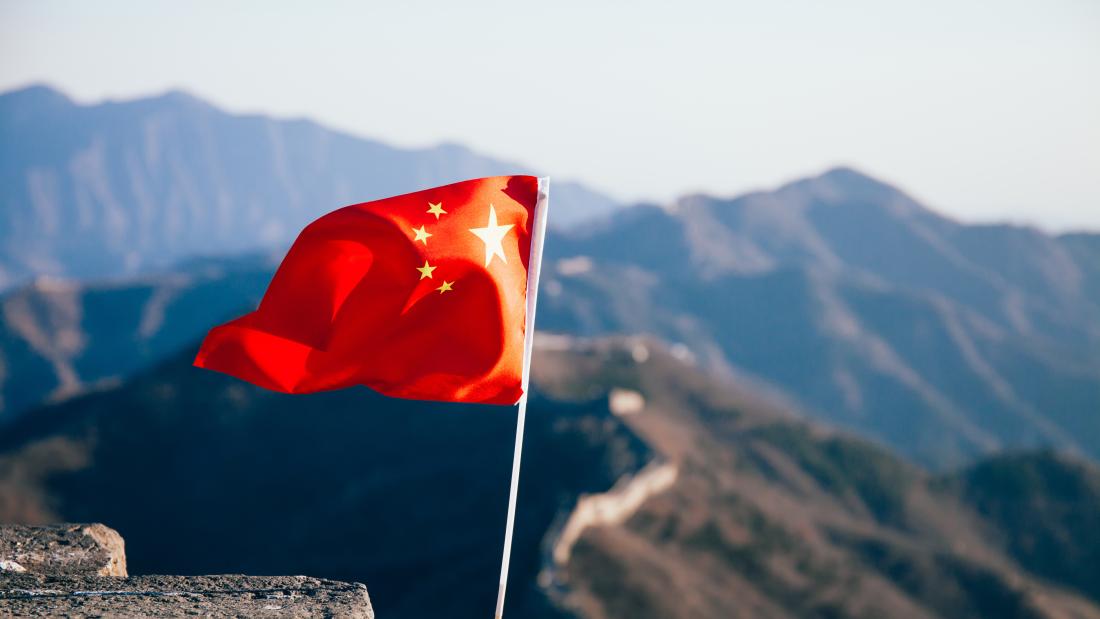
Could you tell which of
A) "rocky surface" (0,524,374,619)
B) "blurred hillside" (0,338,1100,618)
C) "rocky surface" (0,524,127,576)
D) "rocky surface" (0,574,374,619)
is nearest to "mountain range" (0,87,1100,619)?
"blurred hillside" (0,338,1100,618)

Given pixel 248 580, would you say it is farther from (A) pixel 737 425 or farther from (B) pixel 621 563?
(A) pixel 737 425

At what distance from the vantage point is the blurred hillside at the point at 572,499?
78750 millimetres

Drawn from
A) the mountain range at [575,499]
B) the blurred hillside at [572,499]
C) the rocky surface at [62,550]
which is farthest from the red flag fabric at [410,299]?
the blurred hillside at [572,499]

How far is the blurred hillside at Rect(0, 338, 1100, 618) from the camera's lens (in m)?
78.8

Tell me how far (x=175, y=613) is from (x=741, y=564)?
264ft

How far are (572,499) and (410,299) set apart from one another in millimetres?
69881

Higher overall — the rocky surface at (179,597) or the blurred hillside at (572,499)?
the rocky surface at (179,597)

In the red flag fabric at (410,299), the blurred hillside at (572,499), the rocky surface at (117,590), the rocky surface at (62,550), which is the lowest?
the blurred hillside at (572,499)

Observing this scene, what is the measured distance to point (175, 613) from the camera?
8578mm

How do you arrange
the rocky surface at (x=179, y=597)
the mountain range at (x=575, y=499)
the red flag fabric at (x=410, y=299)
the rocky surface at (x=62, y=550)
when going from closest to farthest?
1. the rocky surface at (x=179, y=597)
2. the rocky surface at (x=62, y=550)
3. the red flag fabric at (x=410, y=299)
4. the mountain range at (x=575, y=499)

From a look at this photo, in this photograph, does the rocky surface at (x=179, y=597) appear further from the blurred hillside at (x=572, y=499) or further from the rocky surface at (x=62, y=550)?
the blurred hillside at (x=572, y=499)

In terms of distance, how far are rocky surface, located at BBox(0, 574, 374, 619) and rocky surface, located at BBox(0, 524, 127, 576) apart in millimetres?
274

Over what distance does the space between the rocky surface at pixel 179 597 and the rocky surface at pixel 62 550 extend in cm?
27

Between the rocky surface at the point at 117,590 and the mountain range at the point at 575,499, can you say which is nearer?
the rocky surface at the point at 117,590
